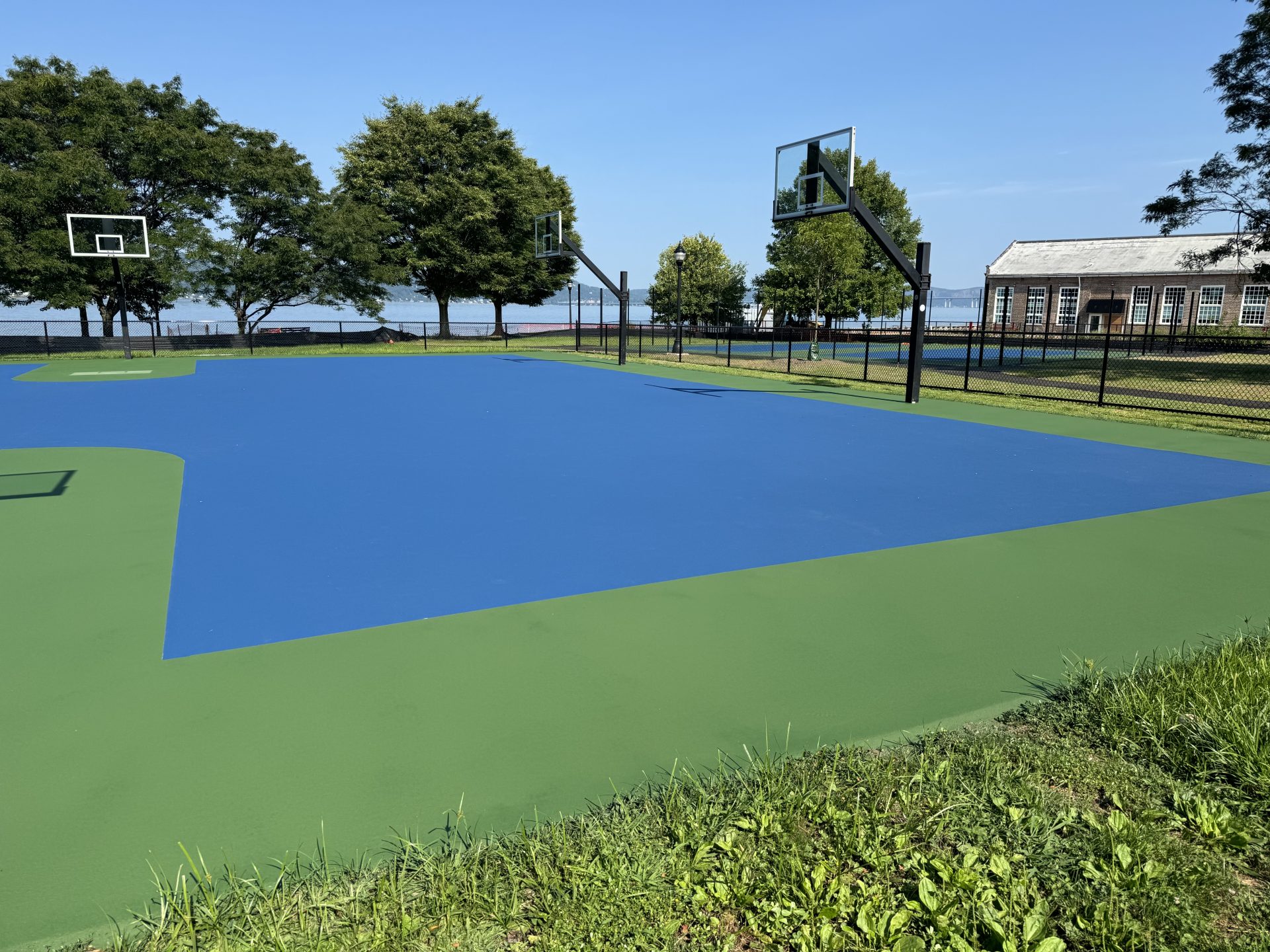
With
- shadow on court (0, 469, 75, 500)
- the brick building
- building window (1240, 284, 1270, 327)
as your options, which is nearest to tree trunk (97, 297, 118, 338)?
shadow on court (0, 469, 75, 500)

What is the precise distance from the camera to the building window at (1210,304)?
4862 cm

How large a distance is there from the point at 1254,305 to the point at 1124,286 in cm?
694

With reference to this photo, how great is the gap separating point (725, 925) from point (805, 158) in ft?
57.7

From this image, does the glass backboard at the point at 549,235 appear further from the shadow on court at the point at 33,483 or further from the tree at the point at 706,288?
the tree at the point at 706,288

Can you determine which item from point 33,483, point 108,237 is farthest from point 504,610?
point 108,237

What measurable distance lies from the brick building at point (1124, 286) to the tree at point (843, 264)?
7272mm

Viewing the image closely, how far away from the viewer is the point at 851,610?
5258 millimetres

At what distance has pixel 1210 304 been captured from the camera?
49.2m

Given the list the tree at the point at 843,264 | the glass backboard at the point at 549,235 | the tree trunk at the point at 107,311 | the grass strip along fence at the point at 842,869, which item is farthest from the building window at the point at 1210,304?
the tree trunk at the point at 107,311

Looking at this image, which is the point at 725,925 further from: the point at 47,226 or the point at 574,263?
the point at 574,263

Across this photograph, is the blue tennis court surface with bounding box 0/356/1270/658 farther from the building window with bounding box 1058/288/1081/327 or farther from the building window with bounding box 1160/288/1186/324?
the building window with bounding box 1058/288/1081/327

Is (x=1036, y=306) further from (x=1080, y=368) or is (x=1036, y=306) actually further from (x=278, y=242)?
(x=278, y=242)

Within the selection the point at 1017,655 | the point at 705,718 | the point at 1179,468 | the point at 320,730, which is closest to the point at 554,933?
the point at 705,718

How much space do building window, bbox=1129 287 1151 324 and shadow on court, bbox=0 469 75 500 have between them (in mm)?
56913
